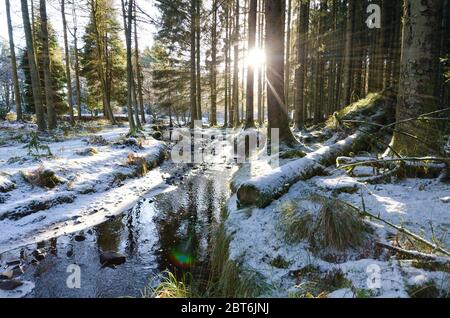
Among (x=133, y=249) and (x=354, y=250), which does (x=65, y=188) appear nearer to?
(x=133, y=249)

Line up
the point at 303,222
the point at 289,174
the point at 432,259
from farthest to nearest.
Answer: the point at 289,174 → the point at 303,222 → the point at 432,259

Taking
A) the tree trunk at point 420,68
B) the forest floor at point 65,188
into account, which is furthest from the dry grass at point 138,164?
the tree trunk at point 420,68

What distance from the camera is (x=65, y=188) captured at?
671 centimetres

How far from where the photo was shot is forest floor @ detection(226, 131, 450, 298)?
2348 millimetres

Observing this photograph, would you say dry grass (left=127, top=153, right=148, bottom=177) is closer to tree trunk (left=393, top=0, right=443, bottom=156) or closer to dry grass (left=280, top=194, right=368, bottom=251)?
dry grass (left=280, top=194, right=368, bottom=251)

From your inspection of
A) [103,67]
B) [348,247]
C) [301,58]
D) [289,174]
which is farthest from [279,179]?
[103,67]

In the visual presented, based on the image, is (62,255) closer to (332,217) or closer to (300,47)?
(332,217)

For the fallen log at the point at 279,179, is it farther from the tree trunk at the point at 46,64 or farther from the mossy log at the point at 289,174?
the tree trunk at the point at 46,64

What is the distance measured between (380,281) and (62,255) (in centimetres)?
442

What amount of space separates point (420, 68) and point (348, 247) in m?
3.34

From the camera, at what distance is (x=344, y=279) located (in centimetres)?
261

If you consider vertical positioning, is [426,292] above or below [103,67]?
below

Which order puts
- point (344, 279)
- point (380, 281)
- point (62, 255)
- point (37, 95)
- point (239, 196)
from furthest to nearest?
point (37, 95)
point (239, 196)
point (62, 255)
point (344, 279)
point (380, 281)

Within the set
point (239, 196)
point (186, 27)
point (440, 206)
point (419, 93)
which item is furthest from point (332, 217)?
point (186, 27)
